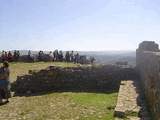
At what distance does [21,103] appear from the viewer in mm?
15469

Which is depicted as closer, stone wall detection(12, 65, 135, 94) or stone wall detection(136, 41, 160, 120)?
stone wall detection(136, 41, 160, 120)

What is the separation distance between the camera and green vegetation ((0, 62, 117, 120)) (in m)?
12.2

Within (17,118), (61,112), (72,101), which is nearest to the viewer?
(17,118)

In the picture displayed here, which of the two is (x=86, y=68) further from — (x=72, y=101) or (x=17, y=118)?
(x=17, y=118)

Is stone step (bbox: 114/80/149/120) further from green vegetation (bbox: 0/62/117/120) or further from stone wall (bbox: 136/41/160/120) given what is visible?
green vegetation (bbox: 0/62/117/120)

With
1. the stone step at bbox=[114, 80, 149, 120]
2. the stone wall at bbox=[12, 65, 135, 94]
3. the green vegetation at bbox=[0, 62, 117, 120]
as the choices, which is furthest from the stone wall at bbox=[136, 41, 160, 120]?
the stone wall at bbox=[12, 65, 135, 94]

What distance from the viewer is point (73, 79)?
2025cm

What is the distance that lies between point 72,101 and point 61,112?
2427 mm

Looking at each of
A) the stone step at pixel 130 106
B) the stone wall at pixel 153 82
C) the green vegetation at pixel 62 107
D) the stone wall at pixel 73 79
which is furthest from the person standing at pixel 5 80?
the stone wall at pixel 153 82

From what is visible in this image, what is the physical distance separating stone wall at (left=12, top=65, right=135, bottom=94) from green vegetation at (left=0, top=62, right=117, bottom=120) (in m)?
2.32

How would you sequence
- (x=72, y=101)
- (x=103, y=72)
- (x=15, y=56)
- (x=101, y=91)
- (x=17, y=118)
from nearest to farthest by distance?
(x=17, y=118)
(x=72, y=101)
(x=101, y=91)
(x=103, y=72)
(x=15, y=56)

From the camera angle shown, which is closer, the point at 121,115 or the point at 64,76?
the point at 121,115

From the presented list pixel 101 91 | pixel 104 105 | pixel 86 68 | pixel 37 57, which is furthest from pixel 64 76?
pixel 37 57

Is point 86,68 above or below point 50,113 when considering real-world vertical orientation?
above
